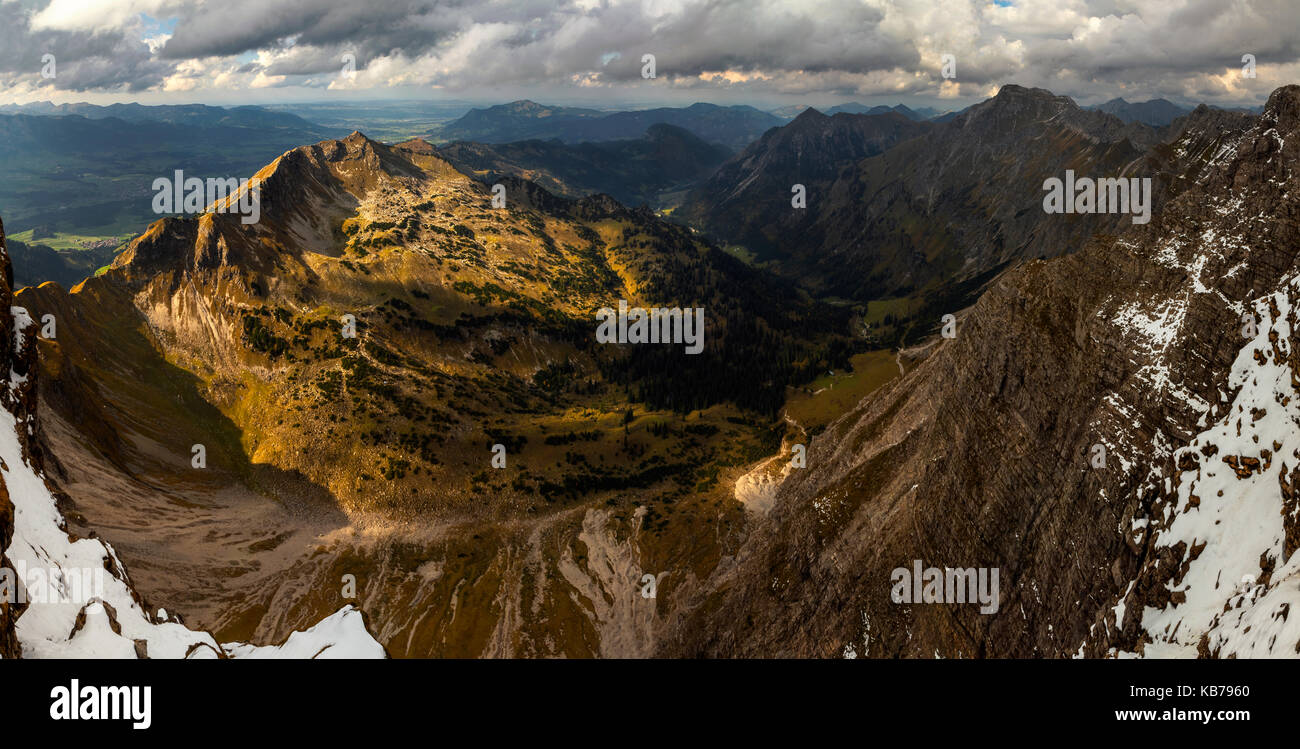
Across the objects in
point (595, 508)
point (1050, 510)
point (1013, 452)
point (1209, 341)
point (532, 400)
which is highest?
point (1209, 341)

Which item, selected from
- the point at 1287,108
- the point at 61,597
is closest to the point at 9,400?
the point at 61,597

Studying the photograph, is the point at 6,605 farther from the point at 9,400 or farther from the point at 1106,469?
the point at 1106,469

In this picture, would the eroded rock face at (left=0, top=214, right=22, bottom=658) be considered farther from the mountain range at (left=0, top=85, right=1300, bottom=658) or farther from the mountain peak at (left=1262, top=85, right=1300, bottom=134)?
the mountain peak at (left=1262, top=85, right=1300, bottom=134)

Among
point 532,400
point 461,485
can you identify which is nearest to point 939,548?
point 461,485

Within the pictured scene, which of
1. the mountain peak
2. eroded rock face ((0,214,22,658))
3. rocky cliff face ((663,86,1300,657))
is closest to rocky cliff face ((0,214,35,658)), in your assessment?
eroded rock face ((0,214,22,658))

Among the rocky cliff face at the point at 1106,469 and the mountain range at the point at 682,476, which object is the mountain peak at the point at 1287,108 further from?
the mountain range at the point at 682,476

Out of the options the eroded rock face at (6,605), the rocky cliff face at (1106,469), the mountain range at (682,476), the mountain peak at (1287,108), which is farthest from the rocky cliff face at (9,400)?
the mountain peak at (1287,108)

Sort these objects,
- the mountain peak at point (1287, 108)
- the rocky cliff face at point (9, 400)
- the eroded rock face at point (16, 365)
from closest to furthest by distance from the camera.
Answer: the rocky cliff face at point (9, 400) < the eroded rock face at point (16, 365) < the mountain peak at point (1287, 108)

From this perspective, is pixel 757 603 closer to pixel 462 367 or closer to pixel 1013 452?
pixel 1013 452
